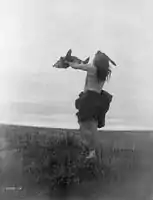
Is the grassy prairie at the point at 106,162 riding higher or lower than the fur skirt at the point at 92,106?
lower

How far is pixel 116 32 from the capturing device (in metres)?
1.53

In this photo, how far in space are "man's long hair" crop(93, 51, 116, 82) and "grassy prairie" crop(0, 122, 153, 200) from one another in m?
0.18

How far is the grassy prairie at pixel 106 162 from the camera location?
1.30 m

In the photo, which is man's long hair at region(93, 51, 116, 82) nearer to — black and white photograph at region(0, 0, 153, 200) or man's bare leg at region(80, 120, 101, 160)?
black and white photograph at region(0, 0, 153, 200)

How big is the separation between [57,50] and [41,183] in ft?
1.53

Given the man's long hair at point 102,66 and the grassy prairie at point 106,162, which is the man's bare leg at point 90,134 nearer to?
the grassy prairie at point 106,162

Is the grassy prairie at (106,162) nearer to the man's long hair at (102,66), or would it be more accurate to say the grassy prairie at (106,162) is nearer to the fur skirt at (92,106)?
the fur skirt at (92,106)

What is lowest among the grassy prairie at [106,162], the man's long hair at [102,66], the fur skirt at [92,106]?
the grassy prairie at [106,162]

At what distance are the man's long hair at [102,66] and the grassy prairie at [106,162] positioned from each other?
7.2 inches

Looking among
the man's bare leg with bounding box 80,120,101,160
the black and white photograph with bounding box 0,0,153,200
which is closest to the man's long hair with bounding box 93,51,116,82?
the black and white photograph with bounding box 0,0,153,200

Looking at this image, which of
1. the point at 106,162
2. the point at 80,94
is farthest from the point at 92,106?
the point at 106,162

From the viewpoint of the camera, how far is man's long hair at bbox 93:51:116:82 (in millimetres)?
1364

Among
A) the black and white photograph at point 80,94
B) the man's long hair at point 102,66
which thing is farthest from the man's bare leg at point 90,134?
the man's long hair at point 102,66

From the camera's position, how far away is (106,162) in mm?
1359
